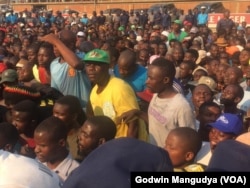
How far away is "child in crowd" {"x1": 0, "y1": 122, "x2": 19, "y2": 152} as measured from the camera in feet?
12.0

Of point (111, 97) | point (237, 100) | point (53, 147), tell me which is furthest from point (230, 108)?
point (53, 147)

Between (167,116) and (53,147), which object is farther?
(167,116)

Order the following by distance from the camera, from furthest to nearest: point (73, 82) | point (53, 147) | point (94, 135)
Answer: point (73, 82) → point (94, 135) → point (53, 147)

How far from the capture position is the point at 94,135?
3.48m

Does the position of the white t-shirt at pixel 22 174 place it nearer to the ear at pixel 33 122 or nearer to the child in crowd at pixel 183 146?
the child in crowd at pixel 183 146

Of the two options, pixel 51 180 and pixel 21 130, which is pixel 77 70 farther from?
pixel 51 180

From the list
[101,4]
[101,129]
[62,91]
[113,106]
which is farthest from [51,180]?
[101,4]

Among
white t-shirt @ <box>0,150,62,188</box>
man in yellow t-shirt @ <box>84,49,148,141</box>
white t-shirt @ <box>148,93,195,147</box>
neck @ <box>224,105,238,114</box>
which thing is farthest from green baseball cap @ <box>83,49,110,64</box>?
white t-shirt @ <box>0,150,62,188</box>

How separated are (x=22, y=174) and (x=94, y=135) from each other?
1.69 metres

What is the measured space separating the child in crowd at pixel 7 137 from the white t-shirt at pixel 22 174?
68.0 inches

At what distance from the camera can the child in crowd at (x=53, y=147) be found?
3.28 m

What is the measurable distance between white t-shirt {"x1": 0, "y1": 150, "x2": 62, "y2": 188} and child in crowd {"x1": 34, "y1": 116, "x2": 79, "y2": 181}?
1.32 m

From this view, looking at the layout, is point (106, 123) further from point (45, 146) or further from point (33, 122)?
point (33, 122)

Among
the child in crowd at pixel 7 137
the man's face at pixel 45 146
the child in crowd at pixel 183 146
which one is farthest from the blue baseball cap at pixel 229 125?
the child in crowd at pixel 7 137
